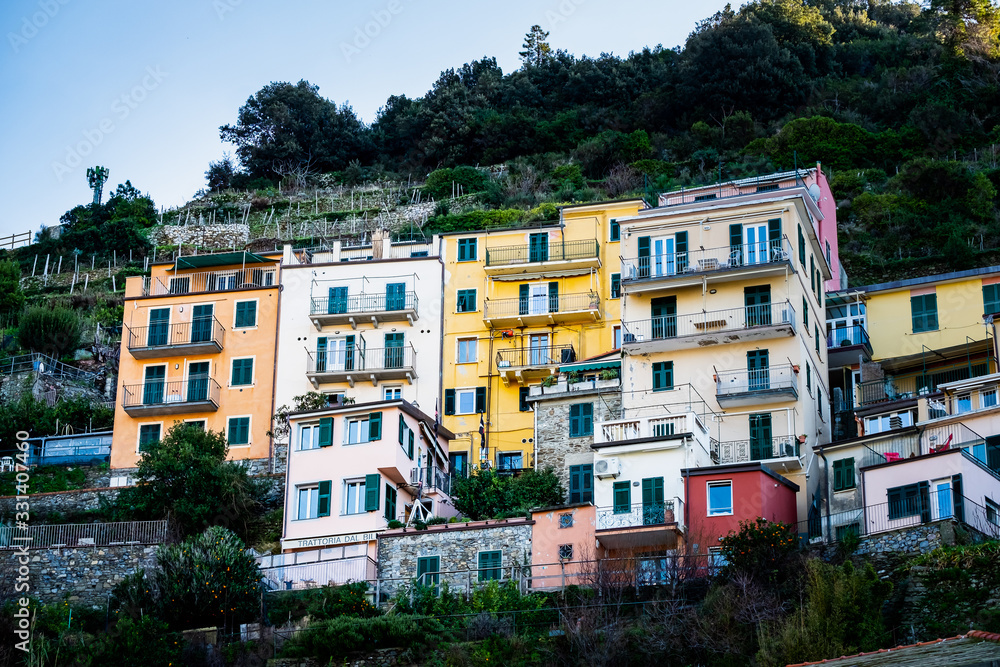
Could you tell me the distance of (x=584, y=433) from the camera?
45406mm

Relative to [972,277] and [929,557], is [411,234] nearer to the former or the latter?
[972,277]


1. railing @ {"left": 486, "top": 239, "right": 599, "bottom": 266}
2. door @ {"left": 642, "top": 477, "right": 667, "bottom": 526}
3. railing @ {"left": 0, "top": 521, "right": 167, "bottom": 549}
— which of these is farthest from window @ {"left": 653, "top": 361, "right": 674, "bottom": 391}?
railing @ {"left": 0, "top": 521, "right": 167, "bottom": 549}

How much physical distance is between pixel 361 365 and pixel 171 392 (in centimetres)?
793

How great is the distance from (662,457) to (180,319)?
24659 millimetres

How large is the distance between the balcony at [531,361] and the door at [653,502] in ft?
41.0

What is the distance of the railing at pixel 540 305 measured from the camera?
52906 millimetres

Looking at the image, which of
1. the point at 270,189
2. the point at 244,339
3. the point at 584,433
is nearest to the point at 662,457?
the point at 584,433

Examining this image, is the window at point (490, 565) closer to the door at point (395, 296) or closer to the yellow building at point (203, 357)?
the yellow building at point (203, 357)

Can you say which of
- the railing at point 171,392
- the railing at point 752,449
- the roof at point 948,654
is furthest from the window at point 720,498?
the railing at point 171,392

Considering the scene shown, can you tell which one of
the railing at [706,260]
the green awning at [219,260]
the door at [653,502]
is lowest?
the door at [653,502]

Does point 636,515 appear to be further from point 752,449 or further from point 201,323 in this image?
point 201,323

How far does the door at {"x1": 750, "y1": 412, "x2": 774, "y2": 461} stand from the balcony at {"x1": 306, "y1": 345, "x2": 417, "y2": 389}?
50.2 feet

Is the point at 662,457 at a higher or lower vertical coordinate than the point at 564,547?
higher

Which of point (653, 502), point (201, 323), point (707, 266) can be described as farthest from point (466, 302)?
point (653, 502)
